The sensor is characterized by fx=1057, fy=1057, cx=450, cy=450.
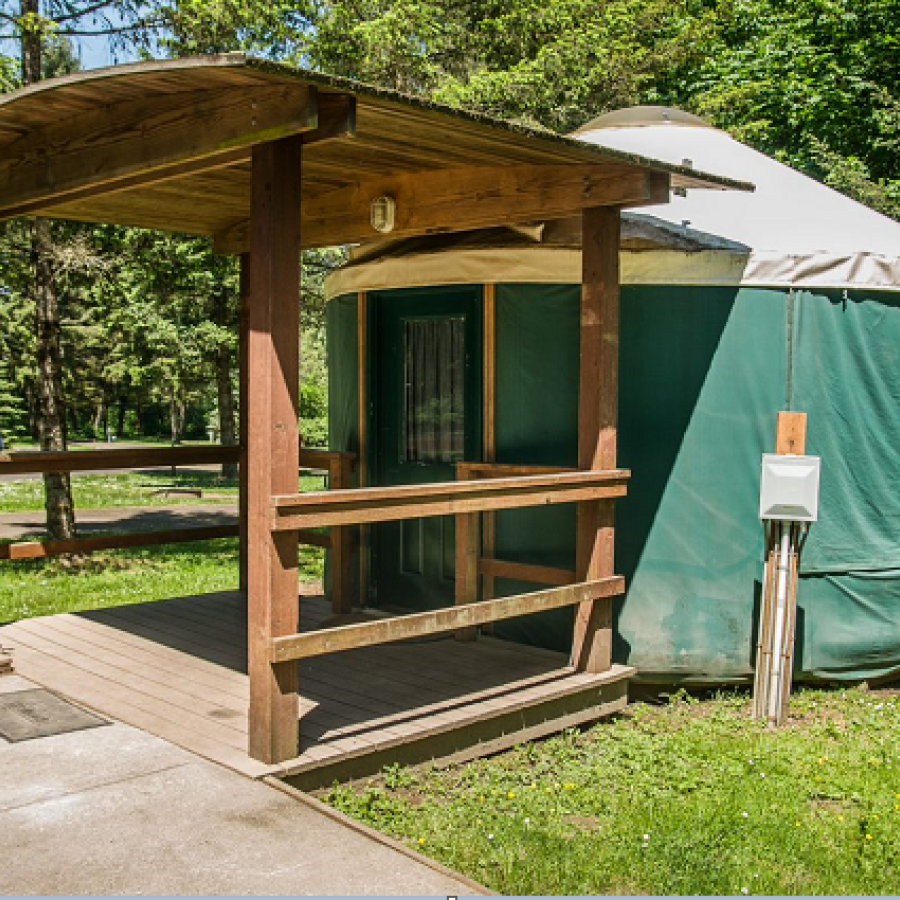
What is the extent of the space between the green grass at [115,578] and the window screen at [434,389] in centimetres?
253

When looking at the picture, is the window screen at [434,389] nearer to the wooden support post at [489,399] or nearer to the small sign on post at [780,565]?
the wooden support post at [489,399]

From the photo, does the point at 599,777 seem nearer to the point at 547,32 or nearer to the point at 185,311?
the point at 547,32

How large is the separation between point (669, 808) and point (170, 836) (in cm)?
192

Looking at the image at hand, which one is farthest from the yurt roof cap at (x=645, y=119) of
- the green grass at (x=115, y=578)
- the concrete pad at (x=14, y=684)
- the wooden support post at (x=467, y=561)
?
the concrete pad at (x=14, y=684)

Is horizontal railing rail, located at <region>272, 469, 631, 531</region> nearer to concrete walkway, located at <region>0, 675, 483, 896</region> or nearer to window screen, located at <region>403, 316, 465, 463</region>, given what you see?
concrete walkway, located at <region>0, 675, 483, 896</region>

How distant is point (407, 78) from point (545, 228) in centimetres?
777

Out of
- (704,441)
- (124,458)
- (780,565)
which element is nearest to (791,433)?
(704,441)

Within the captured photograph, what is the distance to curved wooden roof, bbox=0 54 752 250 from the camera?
3578 mm

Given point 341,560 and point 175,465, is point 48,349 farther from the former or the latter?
point 341,560

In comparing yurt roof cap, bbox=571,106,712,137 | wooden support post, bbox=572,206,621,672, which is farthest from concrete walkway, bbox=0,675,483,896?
yurt roof cap, bbox=571,106,712,137

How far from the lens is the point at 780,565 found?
17.4 feet

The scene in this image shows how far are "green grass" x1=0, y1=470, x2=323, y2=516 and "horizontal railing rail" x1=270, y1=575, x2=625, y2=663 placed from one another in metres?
11.3

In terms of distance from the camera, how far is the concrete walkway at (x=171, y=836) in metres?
2.95

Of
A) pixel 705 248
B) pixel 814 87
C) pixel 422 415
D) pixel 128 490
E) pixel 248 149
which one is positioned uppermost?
pixel 814 87
